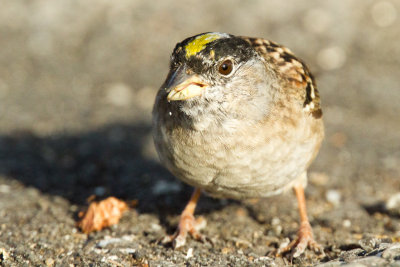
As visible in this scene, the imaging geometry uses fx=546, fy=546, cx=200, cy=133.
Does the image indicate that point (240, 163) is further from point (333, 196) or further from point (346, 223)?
point (333, 196)

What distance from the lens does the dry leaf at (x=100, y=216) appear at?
4.63m

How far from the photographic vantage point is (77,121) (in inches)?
279

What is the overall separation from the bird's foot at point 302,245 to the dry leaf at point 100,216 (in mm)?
1471

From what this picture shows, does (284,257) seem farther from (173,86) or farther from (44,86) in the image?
(44,86)

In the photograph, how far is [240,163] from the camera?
3979mm

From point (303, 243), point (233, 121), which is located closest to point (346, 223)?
point (303, 243)

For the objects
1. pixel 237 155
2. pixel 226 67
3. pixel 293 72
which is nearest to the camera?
pixel 226 67

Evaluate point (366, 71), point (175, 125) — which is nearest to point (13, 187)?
point (175, 125)

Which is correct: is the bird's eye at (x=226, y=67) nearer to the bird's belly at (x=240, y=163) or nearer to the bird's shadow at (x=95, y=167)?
the bird's belly at (x=240, y=163)

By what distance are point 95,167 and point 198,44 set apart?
2.75m

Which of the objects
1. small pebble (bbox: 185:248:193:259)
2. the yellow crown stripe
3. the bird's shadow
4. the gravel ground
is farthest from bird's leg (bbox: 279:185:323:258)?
the yellow crown stripe

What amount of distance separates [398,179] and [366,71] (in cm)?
241

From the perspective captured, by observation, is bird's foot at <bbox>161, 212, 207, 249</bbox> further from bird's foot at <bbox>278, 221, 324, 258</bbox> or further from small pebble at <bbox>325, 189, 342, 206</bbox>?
small pebble at <bbox>325, 189, 342, 206</bbox>

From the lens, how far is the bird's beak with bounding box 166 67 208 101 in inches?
144
